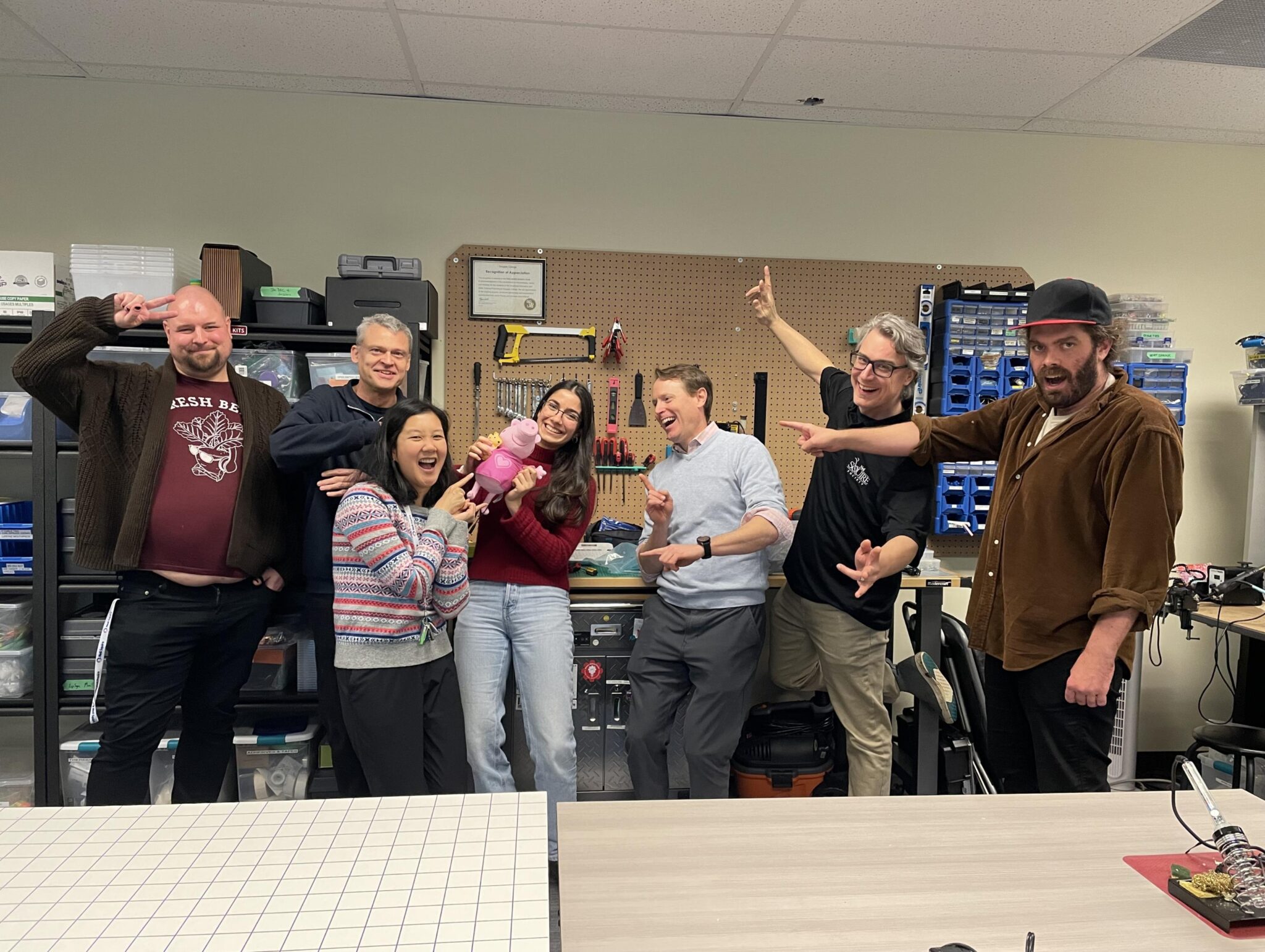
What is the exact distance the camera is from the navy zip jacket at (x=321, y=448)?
7.50 feet

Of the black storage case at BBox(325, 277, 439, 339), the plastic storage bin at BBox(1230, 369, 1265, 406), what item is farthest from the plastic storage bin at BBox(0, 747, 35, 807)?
the plastic storage bin at BBox(1230, 369, 1265, 406)

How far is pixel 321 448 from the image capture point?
2.28 metres

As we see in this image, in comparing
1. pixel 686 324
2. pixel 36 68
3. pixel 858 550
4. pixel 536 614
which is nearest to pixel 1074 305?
pixel 858 550

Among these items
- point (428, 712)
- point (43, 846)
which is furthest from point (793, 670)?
point (43, 846)

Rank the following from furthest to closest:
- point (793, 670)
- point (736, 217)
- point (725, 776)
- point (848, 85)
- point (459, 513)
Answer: point (736, 217) → point (848, 85) → point (793, 670) → point (725, 776) → point (459, 513)

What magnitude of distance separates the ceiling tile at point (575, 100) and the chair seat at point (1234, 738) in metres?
3.21

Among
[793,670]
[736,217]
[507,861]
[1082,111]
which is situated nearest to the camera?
[507,861]

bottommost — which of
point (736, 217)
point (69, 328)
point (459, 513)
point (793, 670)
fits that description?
point (793, 670)

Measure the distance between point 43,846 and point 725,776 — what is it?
194 cm

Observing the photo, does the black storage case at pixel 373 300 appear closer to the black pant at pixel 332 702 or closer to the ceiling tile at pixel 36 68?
the black pant at pixel 332 702

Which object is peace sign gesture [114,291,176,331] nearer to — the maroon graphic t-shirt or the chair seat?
the maroon graphic t-shirt

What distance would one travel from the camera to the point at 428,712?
223cm

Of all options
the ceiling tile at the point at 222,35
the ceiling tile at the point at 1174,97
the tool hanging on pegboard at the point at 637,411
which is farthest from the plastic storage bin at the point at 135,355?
the ceiling tile at the point at 1174,97

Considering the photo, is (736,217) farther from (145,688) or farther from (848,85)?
(145,688)
